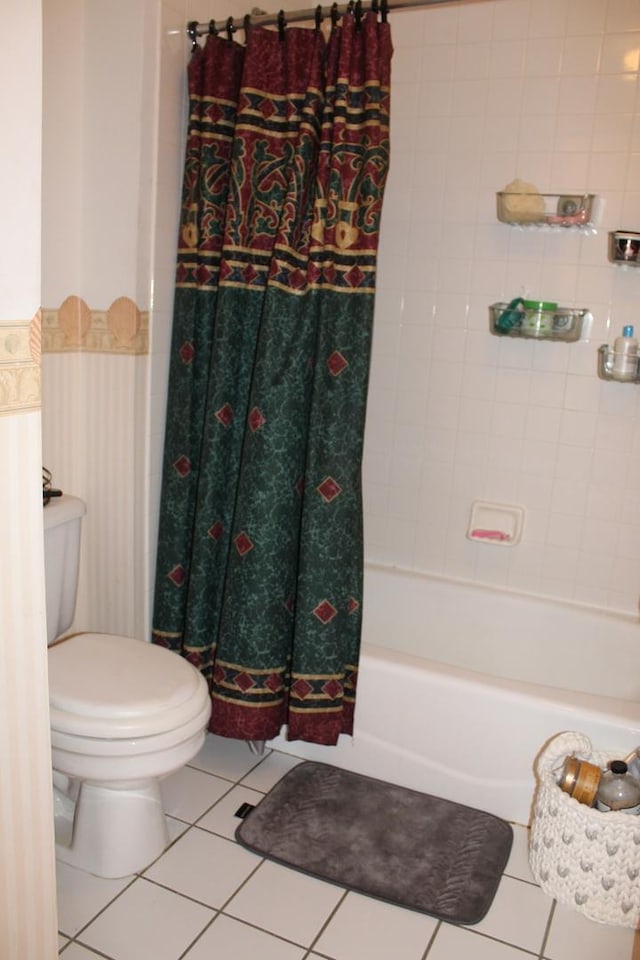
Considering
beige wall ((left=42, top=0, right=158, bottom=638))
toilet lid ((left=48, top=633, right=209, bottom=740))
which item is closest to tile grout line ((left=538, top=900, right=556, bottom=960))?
toilet lid ((left=48, top=633, right=209, bottom=740))

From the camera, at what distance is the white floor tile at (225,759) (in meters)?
2.21

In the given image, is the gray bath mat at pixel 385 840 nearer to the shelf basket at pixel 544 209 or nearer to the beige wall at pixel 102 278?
the beige wall at pixel 102 278

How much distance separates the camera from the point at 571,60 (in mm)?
2312

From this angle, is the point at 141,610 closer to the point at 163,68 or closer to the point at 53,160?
the point at 53,160

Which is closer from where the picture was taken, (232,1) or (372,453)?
(232,1)

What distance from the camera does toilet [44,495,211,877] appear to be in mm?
1666

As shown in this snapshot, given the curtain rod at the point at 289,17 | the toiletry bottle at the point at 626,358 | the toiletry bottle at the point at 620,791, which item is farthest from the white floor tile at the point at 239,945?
the curtain rod at the point at 289,17

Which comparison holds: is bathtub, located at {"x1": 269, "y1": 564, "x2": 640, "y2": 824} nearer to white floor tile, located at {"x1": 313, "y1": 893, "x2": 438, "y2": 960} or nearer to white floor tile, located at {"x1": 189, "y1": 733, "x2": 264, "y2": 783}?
white floor tile, located at {"x1": 189, "y1": 733, "x2": 264, "y2": 783}

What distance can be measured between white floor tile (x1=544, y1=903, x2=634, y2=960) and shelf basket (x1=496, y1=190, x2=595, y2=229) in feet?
5.90

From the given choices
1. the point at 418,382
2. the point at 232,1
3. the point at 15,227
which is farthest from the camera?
the point at 418,382

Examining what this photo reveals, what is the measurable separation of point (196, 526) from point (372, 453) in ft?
2.63

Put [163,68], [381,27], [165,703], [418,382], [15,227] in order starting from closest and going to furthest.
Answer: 1. [15,227]
2. [165,703]
3. [381,27]
4. [163,68]
5. [418,382]

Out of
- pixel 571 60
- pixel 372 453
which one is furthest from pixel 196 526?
pixel 571 60

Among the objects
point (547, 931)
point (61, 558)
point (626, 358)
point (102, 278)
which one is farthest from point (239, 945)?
point (626, 358)
